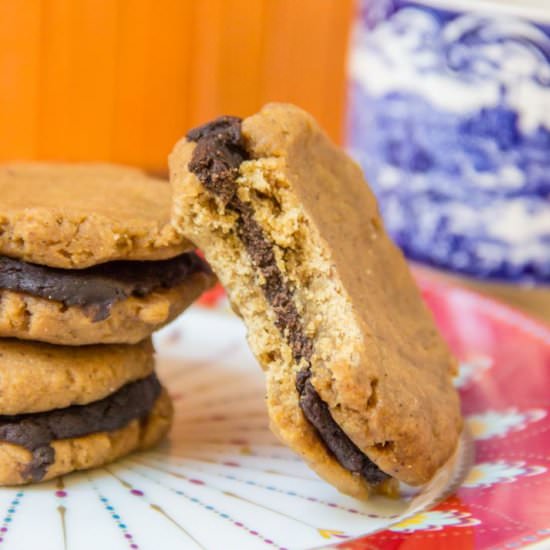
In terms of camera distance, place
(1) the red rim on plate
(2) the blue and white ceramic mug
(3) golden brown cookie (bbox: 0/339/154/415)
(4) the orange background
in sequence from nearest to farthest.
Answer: (1) the red rim on plate → (3) golden brown cookie (bbox: 0/339/154/415) → (2) the blue and white ceramic mug → (4) the orange background

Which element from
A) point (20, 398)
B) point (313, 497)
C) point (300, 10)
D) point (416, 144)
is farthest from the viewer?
point (300, 10)

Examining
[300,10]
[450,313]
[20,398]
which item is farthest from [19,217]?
[300,10]

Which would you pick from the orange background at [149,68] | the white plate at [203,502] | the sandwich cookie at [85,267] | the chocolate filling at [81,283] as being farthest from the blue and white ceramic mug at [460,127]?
the chocolate filling at [81,283]

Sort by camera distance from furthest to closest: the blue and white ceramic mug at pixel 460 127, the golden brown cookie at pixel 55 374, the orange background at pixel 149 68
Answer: the orange background at pixel 149 68 → the blue and white ceramic mug at pixel 460 127 → the golden brown cookie at pixel 55 374

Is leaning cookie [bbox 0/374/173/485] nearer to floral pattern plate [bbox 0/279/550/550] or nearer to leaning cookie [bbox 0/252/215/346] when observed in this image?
floral pattern plate [bbox 0/279/550/550]

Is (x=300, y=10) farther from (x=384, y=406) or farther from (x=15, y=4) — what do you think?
(x=384, y=406)

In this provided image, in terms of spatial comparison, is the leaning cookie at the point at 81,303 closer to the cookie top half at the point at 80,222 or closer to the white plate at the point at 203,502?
the cookie top half at the point at 80,222

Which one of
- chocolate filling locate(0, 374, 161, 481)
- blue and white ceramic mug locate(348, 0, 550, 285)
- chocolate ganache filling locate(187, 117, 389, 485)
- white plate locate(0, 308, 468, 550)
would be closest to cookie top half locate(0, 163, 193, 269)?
chocolate ganache filling locate(187, 117, 389, 485)
